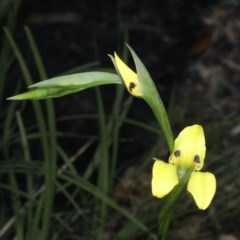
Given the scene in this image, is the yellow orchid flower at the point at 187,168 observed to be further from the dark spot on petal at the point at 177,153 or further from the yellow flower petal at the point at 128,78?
the yellow flower petal at the point at 128,78

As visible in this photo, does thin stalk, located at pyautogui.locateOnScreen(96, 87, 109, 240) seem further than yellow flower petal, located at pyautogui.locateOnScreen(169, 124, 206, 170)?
Yes

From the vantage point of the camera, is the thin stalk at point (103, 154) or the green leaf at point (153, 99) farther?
the thin stalk at point (103, 154)

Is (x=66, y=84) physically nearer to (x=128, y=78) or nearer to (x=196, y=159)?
(x=128, y=78)

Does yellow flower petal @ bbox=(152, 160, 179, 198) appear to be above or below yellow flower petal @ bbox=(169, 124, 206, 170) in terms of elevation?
below

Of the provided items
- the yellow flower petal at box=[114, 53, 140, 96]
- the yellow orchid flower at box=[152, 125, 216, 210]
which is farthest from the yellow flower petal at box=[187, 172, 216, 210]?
the yellow flower petal at box=[114, 53, 140, 96]

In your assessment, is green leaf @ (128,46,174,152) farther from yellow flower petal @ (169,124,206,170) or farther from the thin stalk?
the thin stalk

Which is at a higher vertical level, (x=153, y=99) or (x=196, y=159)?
(x=153, y=99)

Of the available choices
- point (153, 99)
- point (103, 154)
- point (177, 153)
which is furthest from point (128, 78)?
point (103, 154)

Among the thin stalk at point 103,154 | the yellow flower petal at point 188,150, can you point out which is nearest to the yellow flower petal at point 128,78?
the yellow flower petal at point 188,150
